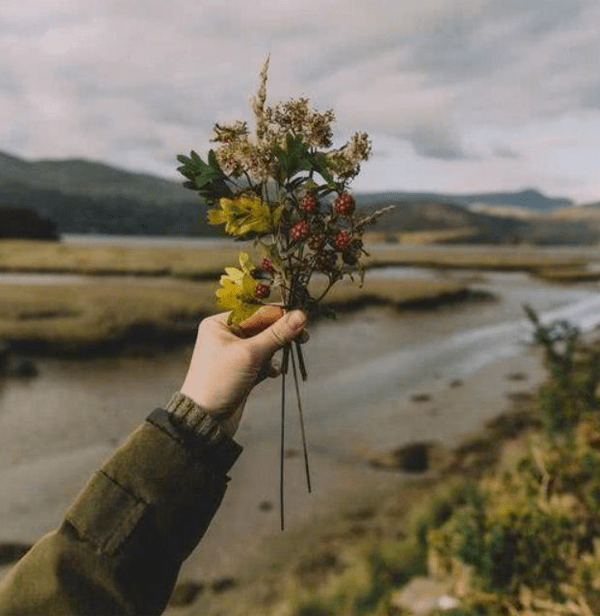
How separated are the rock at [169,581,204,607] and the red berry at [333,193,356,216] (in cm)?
802

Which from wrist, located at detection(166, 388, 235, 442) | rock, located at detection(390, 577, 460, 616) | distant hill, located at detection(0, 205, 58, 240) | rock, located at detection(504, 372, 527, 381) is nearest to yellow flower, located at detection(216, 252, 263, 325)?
wrist, located at detection(166, 388, 235, 442)

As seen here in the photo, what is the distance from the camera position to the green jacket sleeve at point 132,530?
1907 millimetres

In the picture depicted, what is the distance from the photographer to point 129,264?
57.0 meters

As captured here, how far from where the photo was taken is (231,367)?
7.48 feet

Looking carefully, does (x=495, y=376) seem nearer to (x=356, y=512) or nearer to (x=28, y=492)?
(x=356, y=512)

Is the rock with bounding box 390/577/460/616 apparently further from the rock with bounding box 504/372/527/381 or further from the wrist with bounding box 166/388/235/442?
the rock with bounding box 504/372/527/381

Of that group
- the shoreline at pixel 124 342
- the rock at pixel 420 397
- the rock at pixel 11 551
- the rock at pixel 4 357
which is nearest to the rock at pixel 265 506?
the rock at pixel 11 551

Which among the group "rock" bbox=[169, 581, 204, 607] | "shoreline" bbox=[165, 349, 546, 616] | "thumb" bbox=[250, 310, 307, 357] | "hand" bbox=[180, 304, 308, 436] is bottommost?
"shoreline" bbox=[165, 349, 546, 616]

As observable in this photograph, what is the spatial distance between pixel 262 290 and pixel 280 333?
195mm

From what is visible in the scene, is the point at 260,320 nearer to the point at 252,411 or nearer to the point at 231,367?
the point at 231,367

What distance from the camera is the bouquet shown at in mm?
2316

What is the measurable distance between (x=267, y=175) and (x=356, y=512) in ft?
33.9

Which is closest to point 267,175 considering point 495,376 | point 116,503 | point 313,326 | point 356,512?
point 116,503

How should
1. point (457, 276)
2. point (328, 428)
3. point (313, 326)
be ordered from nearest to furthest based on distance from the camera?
point (328, 428) → point (313, 326) → point (457, 276)
